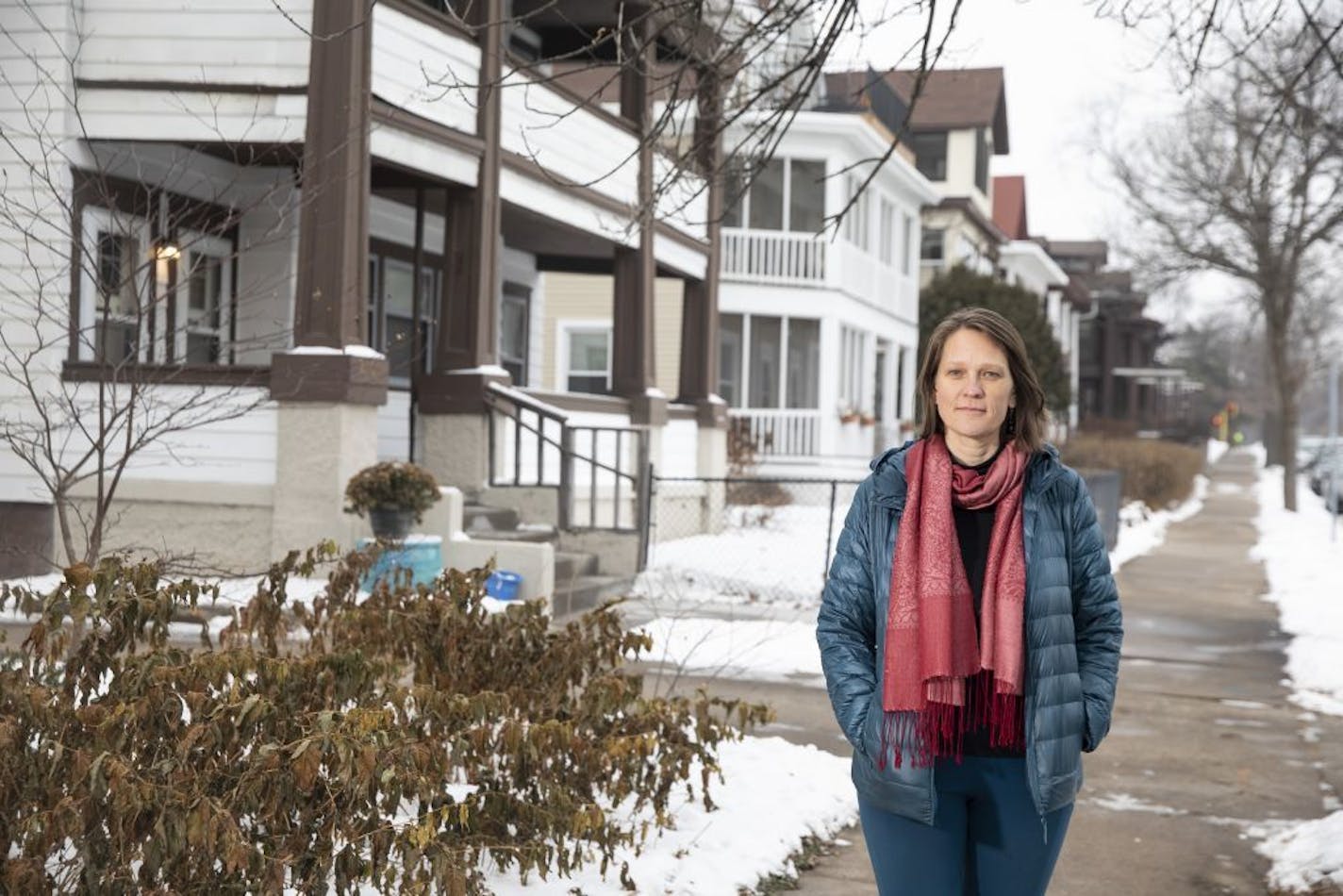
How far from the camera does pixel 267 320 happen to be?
13.8 metres

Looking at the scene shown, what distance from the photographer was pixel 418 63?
11.7 metres

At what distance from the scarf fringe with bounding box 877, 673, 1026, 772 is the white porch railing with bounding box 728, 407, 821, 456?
22.6 metres

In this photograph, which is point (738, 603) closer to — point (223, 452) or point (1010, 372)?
point (223, 452)

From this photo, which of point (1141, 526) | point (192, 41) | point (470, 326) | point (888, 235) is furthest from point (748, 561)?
point (888, 235)

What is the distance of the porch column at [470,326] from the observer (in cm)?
1407

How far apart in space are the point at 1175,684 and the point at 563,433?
234 inches

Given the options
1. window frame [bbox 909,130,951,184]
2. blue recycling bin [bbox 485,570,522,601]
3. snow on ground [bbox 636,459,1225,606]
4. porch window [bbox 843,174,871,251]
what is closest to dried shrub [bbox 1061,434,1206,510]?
porch window [bbox 843,174,871,251]

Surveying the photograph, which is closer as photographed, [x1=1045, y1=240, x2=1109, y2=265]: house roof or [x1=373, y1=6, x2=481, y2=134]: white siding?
[x1=373, y1=6, x2=481, y2=134]: white siding

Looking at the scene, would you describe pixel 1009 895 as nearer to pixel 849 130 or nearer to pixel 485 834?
pixel 485 834

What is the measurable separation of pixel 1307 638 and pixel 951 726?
11.5m

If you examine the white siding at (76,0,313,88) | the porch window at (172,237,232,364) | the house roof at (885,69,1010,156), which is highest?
the house roof at (885,69,1010,156)

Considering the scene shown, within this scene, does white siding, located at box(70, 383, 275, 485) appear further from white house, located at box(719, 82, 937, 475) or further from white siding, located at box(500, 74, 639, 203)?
white house, located at box(719, 82, 937, 475)

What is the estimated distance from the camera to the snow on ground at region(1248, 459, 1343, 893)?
6.16m

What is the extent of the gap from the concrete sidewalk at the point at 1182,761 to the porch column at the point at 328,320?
11.8 feet
